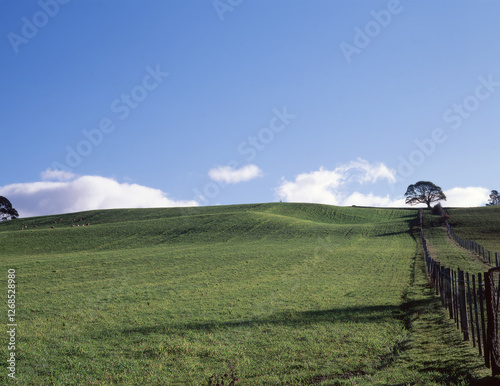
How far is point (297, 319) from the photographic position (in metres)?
18.0

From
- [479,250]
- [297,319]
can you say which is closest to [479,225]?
[479,250]

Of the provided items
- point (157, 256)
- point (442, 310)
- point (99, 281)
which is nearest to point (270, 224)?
point (157, 256)

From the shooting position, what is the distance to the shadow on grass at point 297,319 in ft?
55.5

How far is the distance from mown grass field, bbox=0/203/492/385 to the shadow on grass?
5 cm

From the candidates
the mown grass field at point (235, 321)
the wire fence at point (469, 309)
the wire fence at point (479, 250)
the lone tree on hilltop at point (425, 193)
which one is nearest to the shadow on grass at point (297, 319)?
the mown grass field at point (235, 321)

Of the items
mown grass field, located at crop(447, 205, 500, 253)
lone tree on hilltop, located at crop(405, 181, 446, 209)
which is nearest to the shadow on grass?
mown grass field, located at crop(447, 205, 500, 253)

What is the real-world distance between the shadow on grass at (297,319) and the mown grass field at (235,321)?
0.05 m

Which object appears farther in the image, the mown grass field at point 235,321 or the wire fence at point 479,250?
the wire fence at point 479,250

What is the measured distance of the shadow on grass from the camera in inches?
666

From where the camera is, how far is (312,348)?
13570 millimetres

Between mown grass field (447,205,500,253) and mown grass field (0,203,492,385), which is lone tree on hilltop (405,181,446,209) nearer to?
mown grass field (447,205,500,253)

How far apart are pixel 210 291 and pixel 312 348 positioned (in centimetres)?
1383

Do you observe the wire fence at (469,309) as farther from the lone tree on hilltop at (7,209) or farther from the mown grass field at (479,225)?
the lone tree on hilltop at (7,209)

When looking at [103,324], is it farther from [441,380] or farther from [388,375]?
[441,380]
